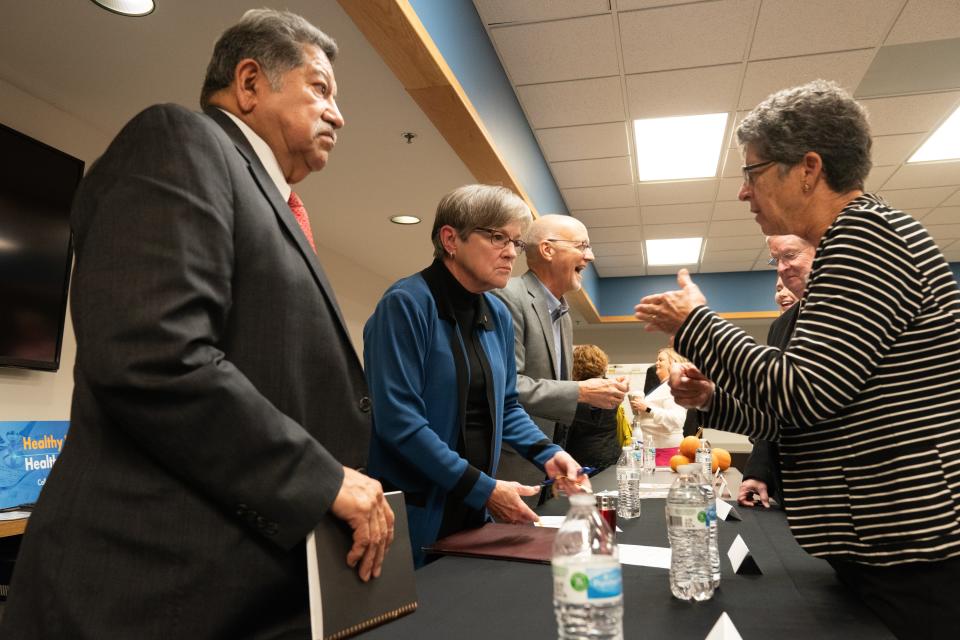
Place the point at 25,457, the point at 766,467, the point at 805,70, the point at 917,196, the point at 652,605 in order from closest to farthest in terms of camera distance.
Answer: the point at 652,605 → the point at 766,467 → the point at 25,457 → the point at 805,70 → the point at 917,196

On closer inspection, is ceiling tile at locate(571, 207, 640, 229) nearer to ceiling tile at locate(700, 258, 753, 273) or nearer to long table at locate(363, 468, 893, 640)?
ceiling tile at locate(700, 258, 753, 273)

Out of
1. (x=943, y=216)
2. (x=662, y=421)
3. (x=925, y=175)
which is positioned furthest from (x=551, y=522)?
(x=943, y=216)

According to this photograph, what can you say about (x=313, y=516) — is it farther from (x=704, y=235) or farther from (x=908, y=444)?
(x=704, y=235)

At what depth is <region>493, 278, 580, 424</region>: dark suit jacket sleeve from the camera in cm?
215

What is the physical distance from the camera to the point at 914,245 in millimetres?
989

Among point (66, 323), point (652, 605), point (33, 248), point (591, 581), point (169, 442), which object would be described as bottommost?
point (652, 605)

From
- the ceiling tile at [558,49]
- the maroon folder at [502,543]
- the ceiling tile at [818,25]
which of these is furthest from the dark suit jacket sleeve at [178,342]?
the ceiling tile at [818,25]

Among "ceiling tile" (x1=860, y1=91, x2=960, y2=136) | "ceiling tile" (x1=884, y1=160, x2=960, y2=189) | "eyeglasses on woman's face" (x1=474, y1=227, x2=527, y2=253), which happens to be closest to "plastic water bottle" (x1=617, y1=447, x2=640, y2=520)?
"eyeglasses on woman's face" (x1=474, y1=227, x2=527, y2=253)

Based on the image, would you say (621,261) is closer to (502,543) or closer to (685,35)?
(685,35)

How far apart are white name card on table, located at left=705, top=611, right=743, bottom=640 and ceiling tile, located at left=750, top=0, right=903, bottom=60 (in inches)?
130

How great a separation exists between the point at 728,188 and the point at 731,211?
71 cm

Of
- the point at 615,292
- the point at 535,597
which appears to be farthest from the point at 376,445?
the point at 615,292

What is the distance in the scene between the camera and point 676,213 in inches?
254

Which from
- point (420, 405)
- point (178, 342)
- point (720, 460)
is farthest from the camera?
point (720, 460)
